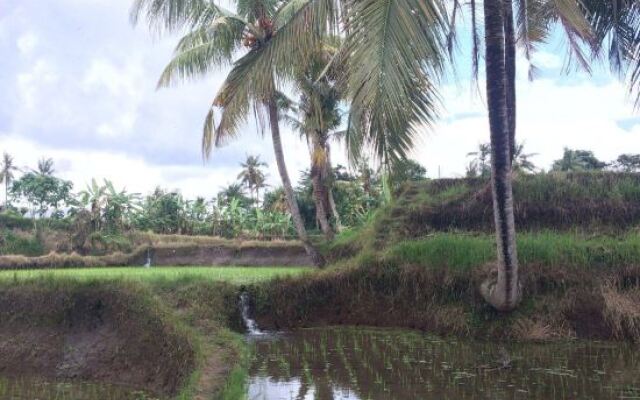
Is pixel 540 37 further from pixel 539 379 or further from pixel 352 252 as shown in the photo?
pixel 539 379

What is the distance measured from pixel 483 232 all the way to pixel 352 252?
10.4 feet

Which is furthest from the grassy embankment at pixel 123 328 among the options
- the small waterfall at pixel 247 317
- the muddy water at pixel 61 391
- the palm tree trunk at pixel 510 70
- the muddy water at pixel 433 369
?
the palm tree trunk at pixel 510 70

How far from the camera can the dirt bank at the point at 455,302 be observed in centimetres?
1017

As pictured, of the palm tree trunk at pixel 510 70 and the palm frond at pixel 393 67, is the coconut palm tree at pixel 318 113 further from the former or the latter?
the palm frond at pixel 393 67

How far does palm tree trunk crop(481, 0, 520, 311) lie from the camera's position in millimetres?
8102

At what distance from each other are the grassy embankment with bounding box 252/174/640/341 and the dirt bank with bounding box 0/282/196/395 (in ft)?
9.91

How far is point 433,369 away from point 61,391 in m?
4.83

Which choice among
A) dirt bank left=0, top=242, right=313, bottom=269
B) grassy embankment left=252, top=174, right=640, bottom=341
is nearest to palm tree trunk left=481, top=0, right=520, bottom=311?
grassy embankment left=252, top=174, right=640, bottom=341

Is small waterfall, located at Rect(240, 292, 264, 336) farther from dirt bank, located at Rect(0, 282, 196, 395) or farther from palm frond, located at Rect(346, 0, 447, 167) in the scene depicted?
palm frond, located at Rect(346, 0, 447, 167)

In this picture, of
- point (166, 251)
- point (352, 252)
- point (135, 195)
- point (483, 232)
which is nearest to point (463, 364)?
point (483, 232)

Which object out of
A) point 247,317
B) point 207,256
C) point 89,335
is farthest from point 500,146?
point 207,256

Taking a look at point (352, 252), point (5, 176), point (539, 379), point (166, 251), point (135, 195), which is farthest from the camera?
point (5, 176)

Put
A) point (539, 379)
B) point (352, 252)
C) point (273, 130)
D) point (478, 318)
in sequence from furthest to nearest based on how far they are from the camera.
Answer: point (273, 130), point (352, 252), point (478, 318), point (539, 379)

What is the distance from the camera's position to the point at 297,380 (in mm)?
7496
